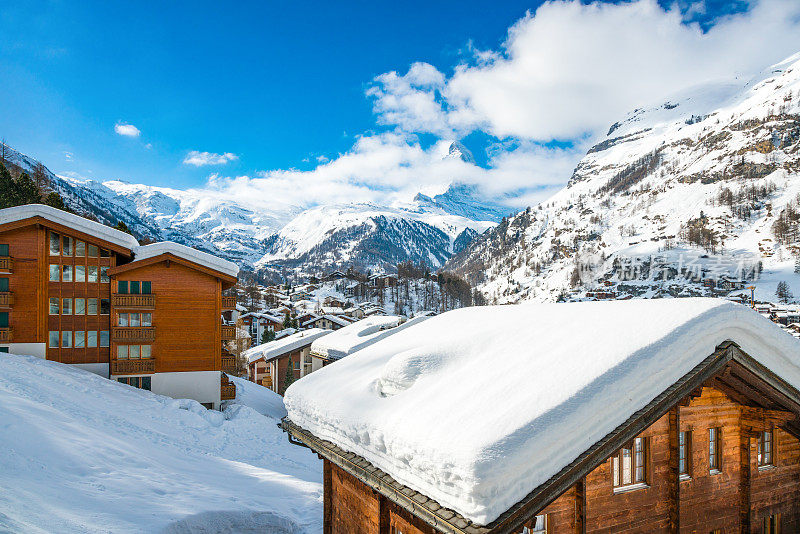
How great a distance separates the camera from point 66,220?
26031mm

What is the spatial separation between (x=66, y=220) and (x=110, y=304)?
17.7 ft

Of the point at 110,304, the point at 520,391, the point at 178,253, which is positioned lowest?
the point at 110,304

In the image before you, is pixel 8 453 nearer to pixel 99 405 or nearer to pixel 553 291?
pixel 99 405

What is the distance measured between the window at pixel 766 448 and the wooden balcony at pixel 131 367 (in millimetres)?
28509

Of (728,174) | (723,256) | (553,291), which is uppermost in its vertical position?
(728,174)

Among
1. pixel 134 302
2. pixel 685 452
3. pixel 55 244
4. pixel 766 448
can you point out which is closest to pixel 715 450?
pixel 685 452

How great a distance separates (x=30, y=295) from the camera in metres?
25.7

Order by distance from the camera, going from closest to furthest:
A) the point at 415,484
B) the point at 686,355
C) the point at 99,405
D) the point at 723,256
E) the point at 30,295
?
the point at 415,484
the point at 686,355
the point at 99,405
the point at 30,295
the point at 723,256

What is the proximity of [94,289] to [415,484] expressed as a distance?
28.7 metres

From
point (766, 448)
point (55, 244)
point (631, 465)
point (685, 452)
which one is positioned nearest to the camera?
point (631, 465)

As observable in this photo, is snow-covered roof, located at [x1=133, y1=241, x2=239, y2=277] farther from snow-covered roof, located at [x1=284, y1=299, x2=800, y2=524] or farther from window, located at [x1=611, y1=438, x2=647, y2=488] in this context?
window, located at [x1=611, y1=438, x2=647, y2=488]

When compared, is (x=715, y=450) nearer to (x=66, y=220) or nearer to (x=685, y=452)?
(x=685, y=452)

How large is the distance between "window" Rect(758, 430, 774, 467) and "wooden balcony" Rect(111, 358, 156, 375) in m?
28.5

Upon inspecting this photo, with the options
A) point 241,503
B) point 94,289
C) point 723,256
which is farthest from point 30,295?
point 723,256
